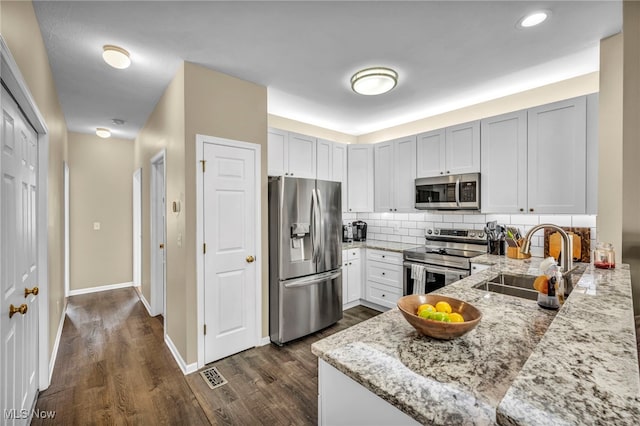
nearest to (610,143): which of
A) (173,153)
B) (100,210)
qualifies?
(173,153)

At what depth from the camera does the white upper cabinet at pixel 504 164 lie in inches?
114

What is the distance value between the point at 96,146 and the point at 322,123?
386 centimetres

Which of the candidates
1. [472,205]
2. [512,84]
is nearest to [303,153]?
[472,205]

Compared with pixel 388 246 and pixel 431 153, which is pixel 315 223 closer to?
pixel 388 246

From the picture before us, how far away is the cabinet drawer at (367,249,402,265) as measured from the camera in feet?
11.9

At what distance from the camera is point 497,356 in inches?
39.3

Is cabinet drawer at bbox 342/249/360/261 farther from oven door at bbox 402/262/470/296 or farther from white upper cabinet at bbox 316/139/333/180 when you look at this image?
white upper cabinet at bbox 316/139/333/180

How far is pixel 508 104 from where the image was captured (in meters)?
3.26

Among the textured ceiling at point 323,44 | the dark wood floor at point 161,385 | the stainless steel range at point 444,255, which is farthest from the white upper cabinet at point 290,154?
the dark wood floor at point 161,385

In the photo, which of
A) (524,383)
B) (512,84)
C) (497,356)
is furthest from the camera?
(512,84)

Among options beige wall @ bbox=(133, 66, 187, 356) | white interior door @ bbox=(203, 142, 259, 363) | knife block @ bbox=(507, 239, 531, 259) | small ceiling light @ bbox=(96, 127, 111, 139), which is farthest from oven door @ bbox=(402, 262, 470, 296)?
small ceiling light @ bbox=(96, 127, 111, 139)

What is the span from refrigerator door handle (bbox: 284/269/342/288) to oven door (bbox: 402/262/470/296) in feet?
2.75

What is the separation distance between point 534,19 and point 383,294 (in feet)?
10.2

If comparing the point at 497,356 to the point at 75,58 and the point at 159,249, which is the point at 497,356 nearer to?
the point at 75,58
